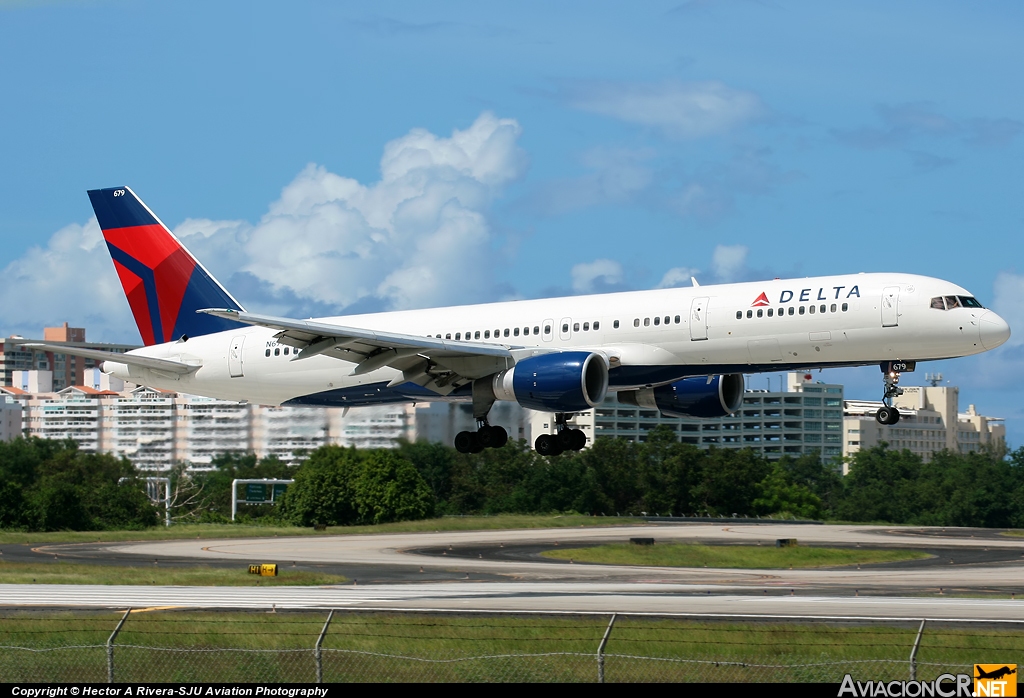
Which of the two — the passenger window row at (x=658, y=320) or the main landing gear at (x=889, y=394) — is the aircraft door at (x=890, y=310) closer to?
the main landing gear at (x=889, y=394)

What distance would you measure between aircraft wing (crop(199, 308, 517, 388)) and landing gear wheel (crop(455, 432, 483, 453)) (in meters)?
1.98

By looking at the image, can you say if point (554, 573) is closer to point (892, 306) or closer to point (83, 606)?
point (83, 606)

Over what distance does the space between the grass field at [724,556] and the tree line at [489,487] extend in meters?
12.4

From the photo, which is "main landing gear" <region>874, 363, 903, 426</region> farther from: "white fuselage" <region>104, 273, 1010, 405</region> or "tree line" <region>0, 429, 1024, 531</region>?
"tree line" <region>0, 429, 1024, 531</region>

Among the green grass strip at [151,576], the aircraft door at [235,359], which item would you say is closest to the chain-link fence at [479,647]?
the aircraft door at [235,359]

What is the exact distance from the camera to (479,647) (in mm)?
32812

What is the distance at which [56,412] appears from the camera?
186 meters

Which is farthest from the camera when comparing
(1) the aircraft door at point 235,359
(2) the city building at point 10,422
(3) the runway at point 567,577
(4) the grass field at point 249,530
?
(2) the city building at point 10,422

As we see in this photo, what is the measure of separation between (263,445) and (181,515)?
6615 centimetres

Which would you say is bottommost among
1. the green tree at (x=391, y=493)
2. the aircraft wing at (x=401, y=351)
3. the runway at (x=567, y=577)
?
the runway at (x=567, y=577)

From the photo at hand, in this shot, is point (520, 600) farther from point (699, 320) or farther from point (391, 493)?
point (391, 493)

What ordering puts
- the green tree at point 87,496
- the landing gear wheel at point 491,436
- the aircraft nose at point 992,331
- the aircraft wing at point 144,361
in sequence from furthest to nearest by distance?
the green tree at point 87,496, the aircraft wing at point 144,361, the landing gear wheel at point 491,436, the aircraft nose at point 992,331

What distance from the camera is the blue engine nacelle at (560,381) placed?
40562mm

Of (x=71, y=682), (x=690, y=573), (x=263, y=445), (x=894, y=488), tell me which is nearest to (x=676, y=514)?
(x=894, y=488)
